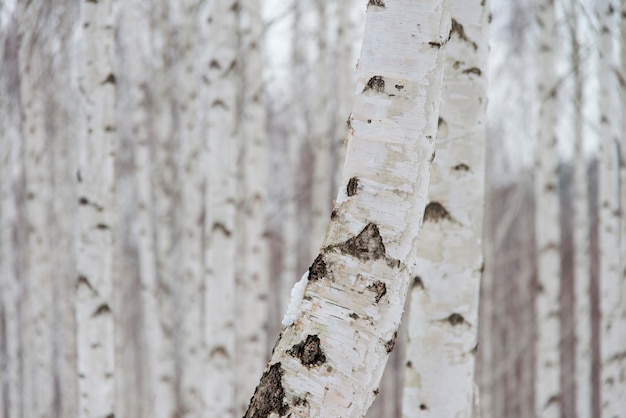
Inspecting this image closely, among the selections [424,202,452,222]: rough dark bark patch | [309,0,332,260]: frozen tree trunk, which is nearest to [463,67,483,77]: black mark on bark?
[424,202,452,222]: rough dark bark patch

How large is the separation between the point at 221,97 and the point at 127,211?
28.3ft

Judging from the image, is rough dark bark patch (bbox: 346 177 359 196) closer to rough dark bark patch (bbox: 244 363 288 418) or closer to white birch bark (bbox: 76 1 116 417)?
rough dark bark patch (bbox: 244 363 288 418)

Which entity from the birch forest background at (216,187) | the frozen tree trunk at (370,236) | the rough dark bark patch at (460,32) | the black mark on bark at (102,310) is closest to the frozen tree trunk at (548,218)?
the birch forest background at (216,187)

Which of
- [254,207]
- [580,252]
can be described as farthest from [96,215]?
[580,252]

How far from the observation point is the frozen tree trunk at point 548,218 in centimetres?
436

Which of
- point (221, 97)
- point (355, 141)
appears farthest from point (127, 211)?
point (355, 141)

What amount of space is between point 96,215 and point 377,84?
196cm

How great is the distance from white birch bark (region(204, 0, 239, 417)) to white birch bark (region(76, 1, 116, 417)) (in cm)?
69

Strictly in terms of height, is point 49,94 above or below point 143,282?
above

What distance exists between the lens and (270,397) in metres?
1.04

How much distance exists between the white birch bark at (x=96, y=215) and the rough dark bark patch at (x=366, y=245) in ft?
6.31

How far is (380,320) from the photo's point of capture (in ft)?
3.60

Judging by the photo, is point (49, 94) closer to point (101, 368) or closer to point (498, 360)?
point (101, 368)

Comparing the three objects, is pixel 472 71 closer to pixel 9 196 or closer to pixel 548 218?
pixel 548 218
